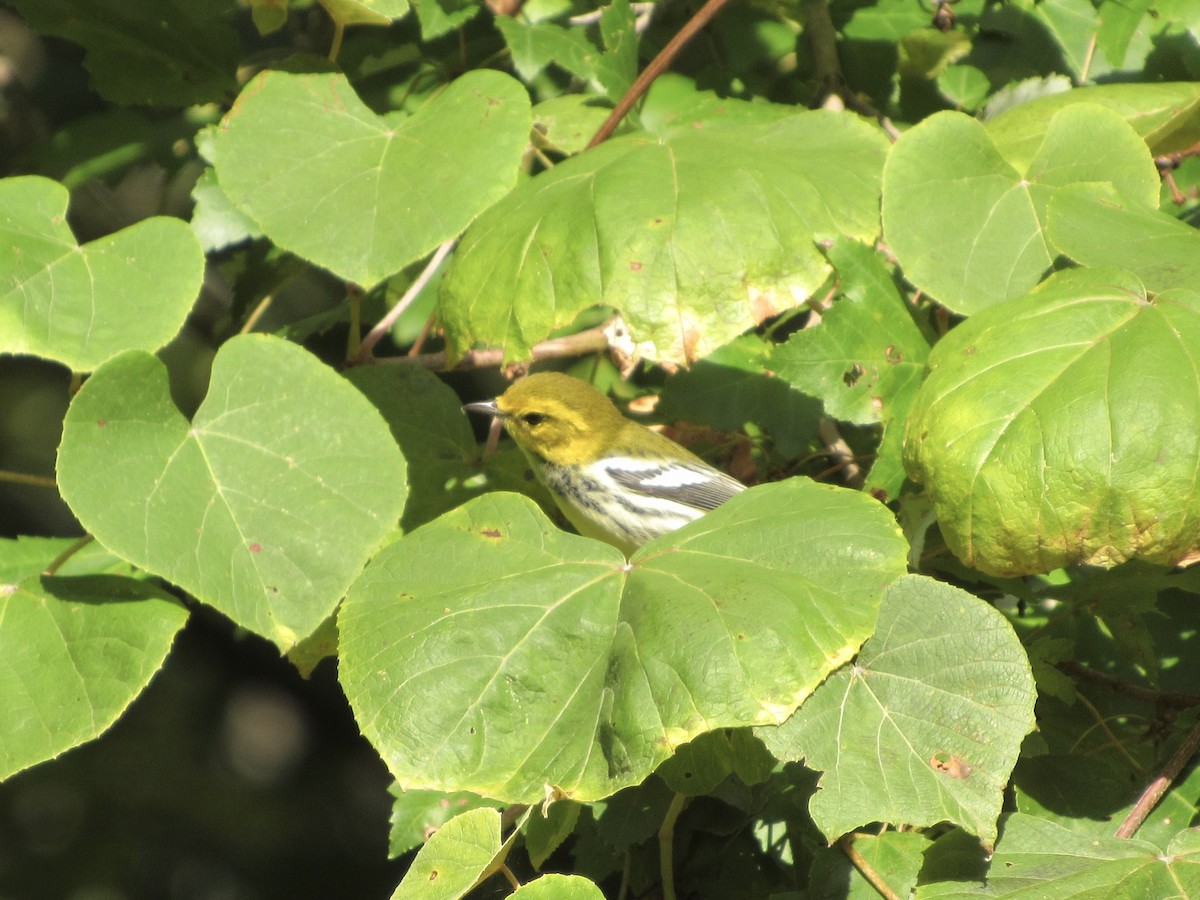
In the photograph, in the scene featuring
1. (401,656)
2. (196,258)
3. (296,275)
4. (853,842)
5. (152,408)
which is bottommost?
(853,842)

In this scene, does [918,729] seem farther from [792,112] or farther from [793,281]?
[792,112]

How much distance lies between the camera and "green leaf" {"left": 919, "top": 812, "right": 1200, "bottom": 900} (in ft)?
4.51

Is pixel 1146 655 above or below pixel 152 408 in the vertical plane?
Result: below

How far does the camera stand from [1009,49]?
8.35ft

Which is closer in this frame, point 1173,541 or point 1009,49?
point 1173,541

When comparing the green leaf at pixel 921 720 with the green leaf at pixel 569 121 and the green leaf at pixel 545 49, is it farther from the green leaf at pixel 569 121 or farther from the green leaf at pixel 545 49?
the green leaf at pixel 545 49

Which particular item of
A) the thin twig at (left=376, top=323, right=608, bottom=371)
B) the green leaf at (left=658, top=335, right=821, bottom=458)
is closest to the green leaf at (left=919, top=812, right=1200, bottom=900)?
the green leaf at (left=658, top=335, right=821, bottom=458)

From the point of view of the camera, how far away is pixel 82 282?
1.68 metres

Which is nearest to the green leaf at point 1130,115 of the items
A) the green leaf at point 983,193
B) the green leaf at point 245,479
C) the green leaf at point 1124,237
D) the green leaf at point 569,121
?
the green leaf at point 983,193

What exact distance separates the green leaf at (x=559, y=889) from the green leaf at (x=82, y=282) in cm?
89

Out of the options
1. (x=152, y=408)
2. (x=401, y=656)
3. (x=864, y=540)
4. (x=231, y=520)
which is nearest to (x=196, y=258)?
(x=152, y=408)

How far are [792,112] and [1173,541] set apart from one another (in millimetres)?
1225

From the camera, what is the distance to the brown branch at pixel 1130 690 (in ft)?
6.36

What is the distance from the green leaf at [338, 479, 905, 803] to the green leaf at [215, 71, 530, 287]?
450 millimetres
